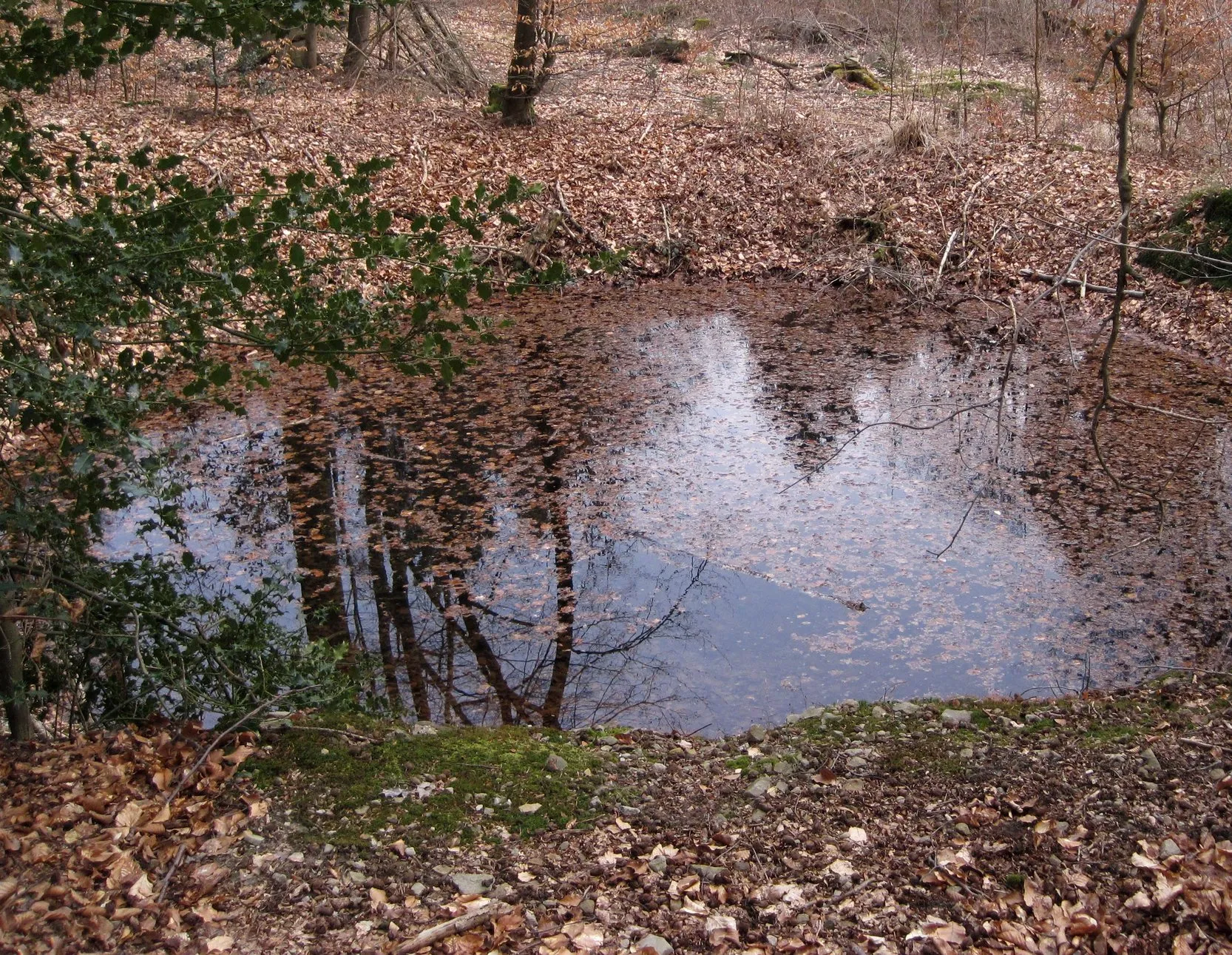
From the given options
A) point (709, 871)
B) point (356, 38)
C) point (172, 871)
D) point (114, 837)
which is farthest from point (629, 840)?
point (356, 38)

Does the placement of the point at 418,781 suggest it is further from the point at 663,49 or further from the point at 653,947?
the point at 663,49

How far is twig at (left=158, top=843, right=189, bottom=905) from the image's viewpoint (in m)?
3.61

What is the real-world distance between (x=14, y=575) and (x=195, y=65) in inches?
732

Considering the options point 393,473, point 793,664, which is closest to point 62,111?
point 393,473

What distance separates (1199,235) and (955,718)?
10.4 meters

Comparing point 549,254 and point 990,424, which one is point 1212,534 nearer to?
point 990,424

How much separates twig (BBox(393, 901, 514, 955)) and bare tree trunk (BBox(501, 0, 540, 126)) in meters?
17.3

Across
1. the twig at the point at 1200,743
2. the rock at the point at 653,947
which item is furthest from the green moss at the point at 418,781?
the twig at the point at 1200,743

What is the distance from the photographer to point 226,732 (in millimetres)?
4449

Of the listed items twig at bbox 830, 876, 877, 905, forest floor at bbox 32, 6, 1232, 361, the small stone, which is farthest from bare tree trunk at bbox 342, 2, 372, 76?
twig at bbox 830, 876, 877, 905

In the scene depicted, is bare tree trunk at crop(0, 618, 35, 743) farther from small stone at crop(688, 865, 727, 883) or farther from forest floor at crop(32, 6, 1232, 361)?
forest floor at crop(32, 6, 1232, 361)

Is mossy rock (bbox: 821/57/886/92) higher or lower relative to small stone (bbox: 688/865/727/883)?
higher

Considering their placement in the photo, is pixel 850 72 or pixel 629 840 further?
pixel 850 72

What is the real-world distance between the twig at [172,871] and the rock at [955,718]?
3467 mm
